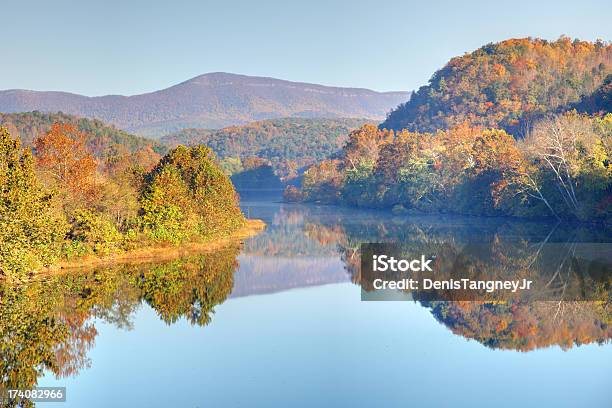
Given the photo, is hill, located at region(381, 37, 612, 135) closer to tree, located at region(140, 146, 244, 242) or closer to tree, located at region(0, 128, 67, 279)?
tree, located at region(140, 146, 244, 242)

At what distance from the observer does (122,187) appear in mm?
37562

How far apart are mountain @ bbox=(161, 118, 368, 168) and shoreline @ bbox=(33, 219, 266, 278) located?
117 metres

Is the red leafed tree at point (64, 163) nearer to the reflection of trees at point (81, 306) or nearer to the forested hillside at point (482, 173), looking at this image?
the reflection of trees at point (81, 306)

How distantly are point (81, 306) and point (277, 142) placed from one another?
158649 mm

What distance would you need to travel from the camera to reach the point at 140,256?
36.4 metres

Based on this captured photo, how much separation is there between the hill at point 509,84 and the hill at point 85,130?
4236 centimetres

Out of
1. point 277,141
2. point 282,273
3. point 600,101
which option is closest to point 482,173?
point 600,101

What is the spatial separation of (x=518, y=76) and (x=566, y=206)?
5777cm

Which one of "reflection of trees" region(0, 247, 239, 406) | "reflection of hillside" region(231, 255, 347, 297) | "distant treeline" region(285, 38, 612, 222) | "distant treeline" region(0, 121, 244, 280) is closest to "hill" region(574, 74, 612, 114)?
"distant treeline" region(285, 38, 612, 222)

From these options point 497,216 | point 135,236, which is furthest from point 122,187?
point 497,216

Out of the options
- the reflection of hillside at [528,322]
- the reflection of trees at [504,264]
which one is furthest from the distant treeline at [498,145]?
the reflection of hillside at [528,322]

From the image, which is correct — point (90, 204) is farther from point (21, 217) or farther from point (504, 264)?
→ point (504, 264)

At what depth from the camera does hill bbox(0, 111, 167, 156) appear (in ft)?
392

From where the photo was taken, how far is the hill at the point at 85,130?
119562mm
